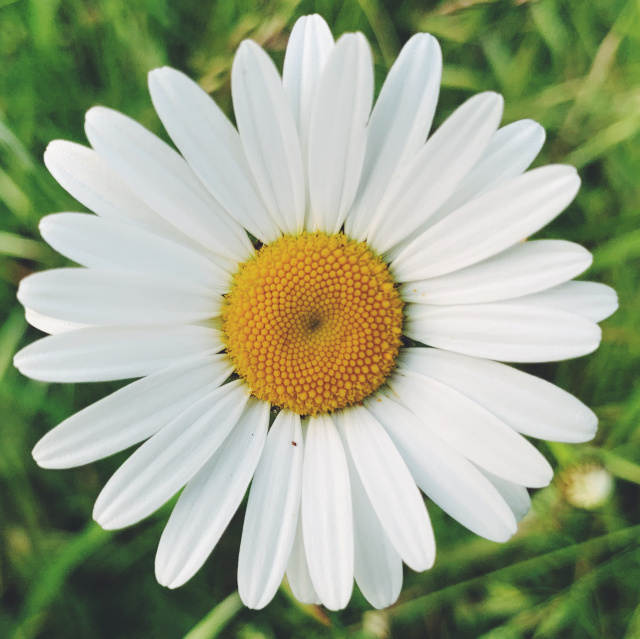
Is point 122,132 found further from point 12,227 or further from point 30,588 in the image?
point 30,588

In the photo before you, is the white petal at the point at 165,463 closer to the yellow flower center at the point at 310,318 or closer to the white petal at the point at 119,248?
the yellow flower center at the point at 310,318

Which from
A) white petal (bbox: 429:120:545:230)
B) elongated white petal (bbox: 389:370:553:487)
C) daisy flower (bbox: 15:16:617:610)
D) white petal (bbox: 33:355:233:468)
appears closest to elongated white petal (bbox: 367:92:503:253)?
daisy flower (bbox: 15:16:617:610)

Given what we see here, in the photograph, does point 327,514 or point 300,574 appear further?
point 300,574

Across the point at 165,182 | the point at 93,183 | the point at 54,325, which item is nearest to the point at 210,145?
the point at 165,182

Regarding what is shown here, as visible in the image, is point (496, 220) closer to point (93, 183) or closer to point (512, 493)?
point (512, 493)

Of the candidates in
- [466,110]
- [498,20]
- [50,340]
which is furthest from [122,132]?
[498,20]

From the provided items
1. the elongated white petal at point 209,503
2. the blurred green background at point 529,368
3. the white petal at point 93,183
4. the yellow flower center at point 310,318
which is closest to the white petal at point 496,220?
the yellow flower center at point 310,318
